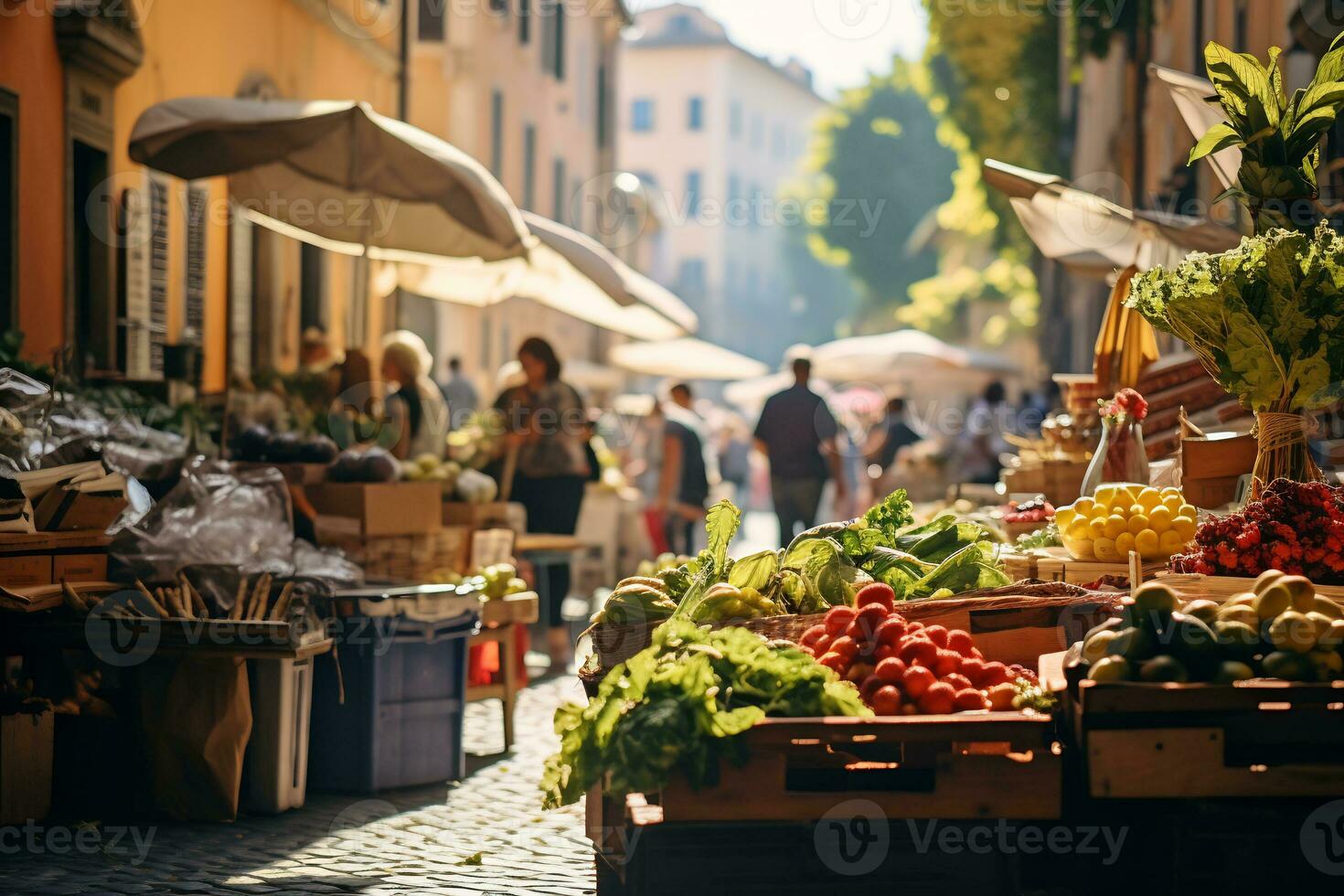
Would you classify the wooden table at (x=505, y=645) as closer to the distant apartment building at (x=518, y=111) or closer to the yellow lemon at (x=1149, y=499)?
the yellow lemon at (x=1149, y=499)

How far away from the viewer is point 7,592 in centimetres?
666

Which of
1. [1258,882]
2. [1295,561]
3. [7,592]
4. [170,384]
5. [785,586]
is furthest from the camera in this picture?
[170,384]

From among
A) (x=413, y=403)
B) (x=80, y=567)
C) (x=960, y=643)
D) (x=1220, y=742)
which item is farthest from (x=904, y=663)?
(x=413, y=403)

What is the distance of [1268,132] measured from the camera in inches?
241

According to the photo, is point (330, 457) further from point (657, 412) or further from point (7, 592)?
point (657, 412)

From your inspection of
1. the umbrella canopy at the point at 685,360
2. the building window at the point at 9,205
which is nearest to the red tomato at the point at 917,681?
the building window at the point at 9,205

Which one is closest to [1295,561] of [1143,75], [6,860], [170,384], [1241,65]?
[1241,65]

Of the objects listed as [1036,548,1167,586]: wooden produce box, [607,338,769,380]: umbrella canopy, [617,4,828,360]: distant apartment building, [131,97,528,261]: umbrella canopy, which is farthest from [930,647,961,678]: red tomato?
[617,4,828,360]: distant apartment building

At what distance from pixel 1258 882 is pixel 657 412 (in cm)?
1483

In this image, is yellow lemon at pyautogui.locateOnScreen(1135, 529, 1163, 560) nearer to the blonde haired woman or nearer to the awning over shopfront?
the awning over shopfront

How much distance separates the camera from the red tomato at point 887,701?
454 centimetres

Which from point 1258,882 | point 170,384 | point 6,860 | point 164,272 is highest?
point 164,272

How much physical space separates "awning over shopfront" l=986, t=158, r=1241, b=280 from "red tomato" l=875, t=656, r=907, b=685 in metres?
4.26

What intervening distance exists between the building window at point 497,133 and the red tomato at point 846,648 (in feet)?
74.6
